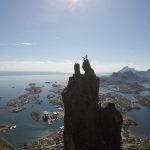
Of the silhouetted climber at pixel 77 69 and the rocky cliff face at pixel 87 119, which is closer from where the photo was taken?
the rocky cliff face at pixel 87 119

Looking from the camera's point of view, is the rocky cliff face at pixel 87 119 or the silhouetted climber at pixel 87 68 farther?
the silhouetted climber at pixel 87 68

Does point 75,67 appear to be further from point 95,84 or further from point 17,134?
point 17,134

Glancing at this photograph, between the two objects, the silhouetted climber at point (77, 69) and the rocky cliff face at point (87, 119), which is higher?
the silhouetted climber at point (77, 69)

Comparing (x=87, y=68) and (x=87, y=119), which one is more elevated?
(x=87, y=68)

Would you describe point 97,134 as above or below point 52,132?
above

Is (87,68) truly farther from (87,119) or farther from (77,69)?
(87,119)

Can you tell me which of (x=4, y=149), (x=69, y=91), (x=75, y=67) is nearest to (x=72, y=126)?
(x=69, y=91)

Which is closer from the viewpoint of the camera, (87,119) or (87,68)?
(87,119)

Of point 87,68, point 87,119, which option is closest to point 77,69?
point 87,68
